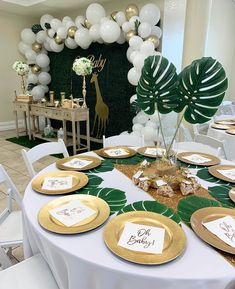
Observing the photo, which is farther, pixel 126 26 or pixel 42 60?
pixel 42 60

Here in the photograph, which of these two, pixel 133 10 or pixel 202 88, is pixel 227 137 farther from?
pixel 133 10

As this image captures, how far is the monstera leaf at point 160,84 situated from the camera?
1277 mm

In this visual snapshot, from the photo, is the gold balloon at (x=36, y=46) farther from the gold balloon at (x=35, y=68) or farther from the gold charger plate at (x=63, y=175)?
the gold charger plate at (x=63, y=175)

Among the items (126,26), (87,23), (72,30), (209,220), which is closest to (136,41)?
(126,26)

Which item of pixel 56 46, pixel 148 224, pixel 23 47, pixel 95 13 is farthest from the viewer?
pixel 23 47

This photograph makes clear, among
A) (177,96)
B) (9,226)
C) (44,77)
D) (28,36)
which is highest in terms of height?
(28,36)

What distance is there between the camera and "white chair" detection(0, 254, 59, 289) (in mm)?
1052

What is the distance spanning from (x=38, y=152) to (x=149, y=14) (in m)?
2.70

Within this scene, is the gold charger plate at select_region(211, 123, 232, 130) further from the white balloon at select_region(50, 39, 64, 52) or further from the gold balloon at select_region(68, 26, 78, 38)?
the white balloon at select_region(50, 39, 64, 52)

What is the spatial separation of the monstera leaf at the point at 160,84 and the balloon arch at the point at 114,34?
84.3 inches

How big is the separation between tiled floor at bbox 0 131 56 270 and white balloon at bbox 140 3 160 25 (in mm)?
2502

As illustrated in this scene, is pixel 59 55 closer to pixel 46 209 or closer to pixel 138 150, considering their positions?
pixel 138 150

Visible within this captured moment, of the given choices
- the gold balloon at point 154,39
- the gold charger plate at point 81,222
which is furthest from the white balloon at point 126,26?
the gold charger plate at point 81,222

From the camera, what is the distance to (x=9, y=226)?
1.54 meters
